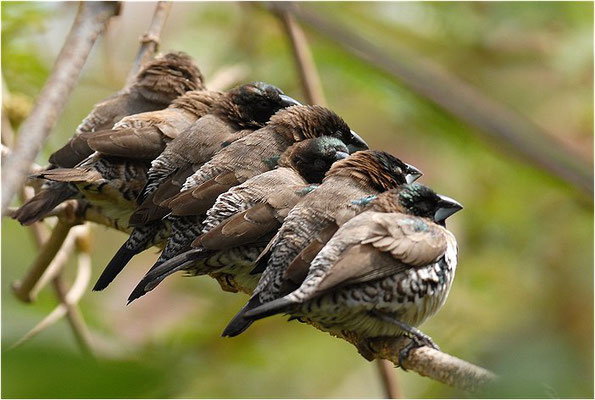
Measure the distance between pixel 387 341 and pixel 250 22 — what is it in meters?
4.00

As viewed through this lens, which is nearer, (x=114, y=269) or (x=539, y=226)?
(x=114, y=269)

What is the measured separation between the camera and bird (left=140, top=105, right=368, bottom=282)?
345 cm

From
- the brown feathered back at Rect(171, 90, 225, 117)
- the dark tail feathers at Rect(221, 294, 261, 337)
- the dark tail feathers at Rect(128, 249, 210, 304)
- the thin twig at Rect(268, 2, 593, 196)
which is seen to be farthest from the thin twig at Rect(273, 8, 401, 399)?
the thin twig at Rect(268, 2, 593, 196)

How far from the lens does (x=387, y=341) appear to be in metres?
3.13

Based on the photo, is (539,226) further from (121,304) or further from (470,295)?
(121,304)

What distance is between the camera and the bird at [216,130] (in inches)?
144

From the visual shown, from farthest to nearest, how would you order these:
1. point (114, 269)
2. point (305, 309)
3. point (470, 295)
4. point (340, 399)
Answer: point (340, 399) → point (470, 295) → point (114, 269) → point (305, 309)

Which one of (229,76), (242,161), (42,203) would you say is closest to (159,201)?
(242,161)

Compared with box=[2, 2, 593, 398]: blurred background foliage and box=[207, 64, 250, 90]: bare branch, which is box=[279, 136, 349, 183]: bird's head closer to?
box=[2, 2, 593, 398]: blurred background foliage

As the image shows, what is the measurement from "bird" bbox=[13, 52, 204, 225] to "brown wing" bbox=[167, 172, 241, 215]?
0.82 m

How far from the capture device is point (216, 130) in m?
3.96

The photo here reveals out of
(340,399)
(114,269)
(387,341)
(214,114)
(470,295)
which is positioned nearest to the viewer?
(387,341)

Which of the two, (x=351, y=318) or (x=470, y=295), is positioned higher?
(x=351, y=318)

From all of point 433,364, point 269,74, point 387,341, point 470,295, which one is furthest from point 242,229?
point 269,74
